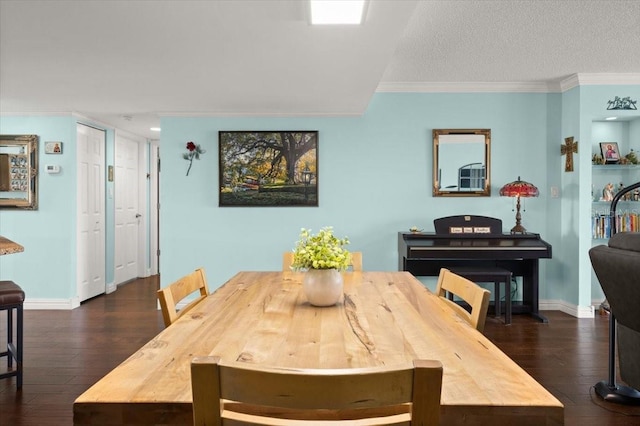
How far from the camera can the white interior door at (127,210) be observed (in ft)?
21.3

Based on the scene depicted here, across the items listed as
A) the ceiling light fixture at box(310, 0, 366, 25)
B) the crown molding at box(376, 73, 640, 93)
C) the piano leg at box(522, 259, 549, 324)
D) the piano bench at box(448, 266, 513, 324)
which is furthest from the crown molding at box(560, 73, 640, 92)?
the ceiling light fixture at box(310, 0, 366, 25)

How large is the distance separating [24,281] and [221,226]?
2.38 metres

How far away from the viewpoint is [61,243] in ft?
16.9

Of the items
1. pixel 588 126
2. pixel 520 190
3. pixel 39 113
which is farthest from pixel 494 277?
pixel 39 113

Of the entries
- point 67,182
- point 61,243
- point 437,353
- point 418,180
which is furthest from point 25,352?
point 418,180

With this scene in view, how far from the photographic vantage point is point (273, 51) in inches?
120

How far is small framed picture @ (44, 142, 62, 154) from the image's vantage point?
16.8ft

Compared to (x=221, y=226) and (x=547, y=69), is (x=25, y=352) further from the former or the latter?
(x=547, y=69)

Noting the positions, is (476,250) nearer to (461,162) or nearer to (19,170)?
(461,162)

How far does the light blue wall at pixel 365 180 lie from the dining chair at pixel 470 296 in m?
2.87

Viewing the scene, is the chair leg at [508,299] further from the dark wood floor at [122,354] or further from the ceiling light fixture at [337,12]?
the ceiling light fixture at [337,12]

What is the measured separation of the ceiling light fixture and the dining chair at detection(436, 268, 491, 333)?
1.39 m

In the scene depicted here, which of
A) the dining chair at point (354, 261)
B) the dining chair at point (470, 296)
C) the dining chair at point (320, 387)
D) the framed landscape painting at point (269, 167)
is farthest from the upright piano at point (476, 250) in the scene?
the dining chair at point (320, 387)

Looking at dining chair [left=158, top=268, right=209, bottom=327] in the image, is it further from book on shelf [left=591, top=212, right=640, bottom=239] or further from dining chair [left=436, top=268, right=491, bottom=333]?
book on shelf [left=591, top=212, right=640, bottom=239]
